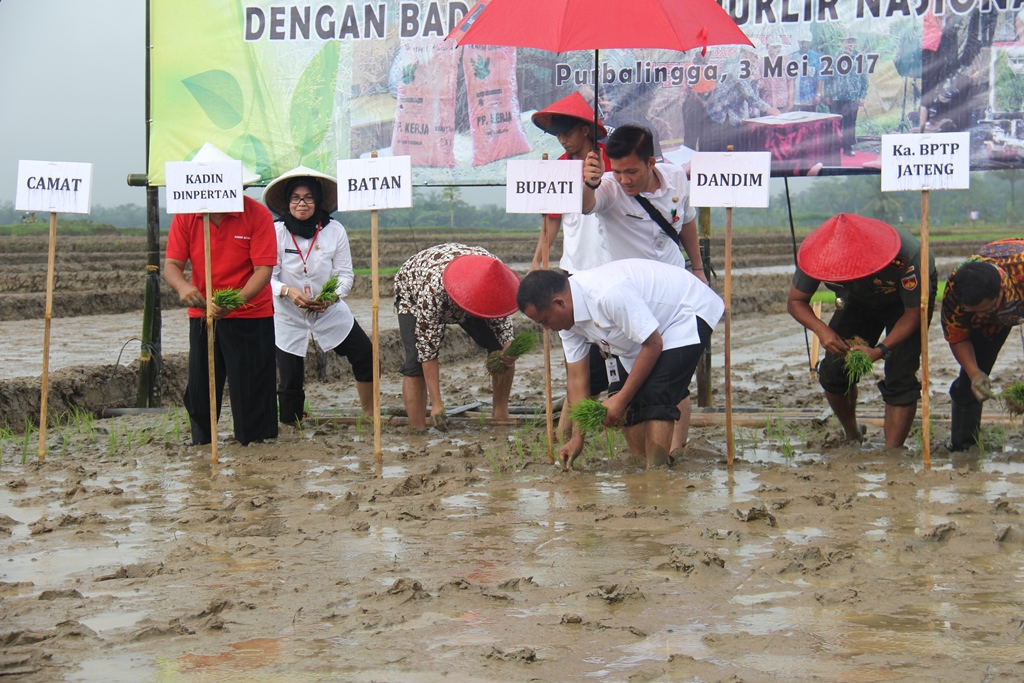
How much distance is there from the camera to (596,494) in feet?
17.2

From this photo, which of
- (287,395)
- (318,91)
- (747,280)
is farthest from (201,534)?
→ (747,280)

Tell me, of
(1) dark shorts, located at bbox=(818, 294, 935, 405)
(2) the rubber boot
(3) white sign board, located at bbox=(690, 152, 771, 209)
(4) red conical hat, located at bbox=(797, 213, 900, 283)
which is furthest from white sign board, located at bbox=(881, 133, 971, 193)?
(2) the rubber boot

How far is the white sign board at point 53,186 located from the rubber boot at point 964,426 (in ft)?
15.8

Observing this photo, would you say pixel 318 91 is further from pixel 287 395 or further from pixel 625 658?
pixel 625 658

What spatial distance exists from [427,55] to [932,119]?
3.31m

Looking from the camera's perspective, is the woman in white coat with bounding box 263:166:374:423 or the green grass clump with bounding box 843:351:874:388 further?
the woman in white coat with bounding box 263:166:374:423

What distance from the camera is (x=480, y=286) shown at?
668 centimetres

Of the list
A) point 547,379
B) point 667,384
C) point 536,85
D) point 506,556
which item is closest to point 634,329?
point 667,384

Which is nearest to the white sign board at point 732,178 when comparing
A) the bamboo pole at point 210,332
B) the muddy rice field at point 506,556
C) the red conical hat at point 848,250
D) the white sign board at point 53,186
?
the red conical hat at point 848,250

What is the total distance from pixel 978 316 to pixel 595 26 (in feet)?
7.70

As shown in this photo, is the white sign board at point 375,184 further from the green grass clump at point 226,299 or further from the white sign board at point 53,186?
the white sign board at point 53,186

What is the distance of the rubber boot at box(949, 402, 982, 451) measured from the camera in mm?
6137

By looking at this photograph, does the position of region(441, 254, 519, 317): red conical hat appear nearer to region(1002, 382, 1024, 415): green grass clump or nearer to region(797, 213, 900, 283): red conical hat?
region(797, 213, 900, 283): red conical hat

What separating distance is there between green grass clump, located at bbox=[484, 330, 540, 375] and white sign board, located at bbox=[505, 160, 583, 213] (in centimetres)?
135
